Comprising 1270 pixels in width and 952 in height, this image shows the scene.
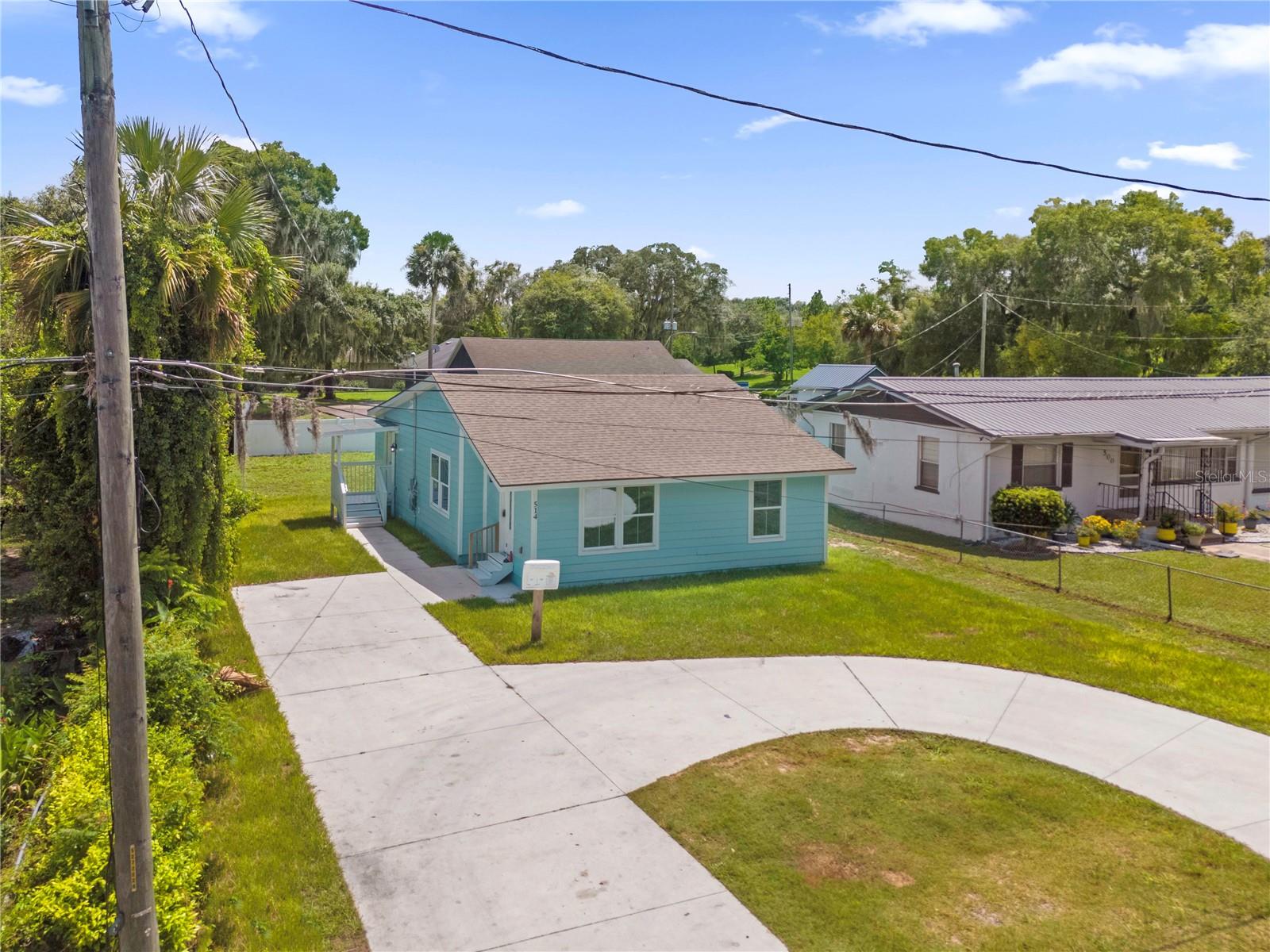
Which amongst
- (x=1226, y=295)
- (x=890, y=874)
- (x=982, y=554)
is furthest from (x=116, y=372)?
(x=1226, y=295)

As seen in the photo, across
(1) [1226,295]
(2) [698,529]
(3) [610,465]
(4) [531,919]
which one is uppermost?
(1) [1226,295]

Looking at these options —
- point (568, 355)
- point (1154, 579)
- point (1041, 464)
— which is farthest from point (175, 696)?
point (568, 355)

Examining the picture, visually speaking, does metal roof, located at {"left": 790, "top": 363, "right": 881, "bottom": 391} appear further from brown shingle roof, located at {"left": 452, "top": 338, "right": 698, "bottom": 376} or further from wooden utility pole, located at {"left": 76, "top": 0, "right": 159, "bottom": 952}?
wooden utility pole, located at {"left": 76, "top": 0, "right": 159, "bottom": 952}

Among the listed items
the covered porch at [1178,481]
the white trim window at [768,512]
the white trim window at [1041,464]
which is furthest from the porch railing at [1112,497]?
the white trim window at [768,512]

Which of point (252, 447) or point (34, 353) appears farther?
point (252, 447)

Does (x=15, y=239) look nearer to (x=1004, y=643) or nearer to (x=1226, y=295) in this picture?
(x=1004, y=643)

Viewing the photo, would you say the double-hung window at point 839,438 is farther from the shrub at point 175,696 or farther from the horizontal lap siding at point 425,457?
the shrub at point 175,696

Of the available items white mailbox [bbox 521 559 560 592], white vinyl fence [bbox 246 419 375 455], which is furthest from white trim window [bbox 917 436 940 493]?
white vinyl fence [bbox 246 419 375 455]
